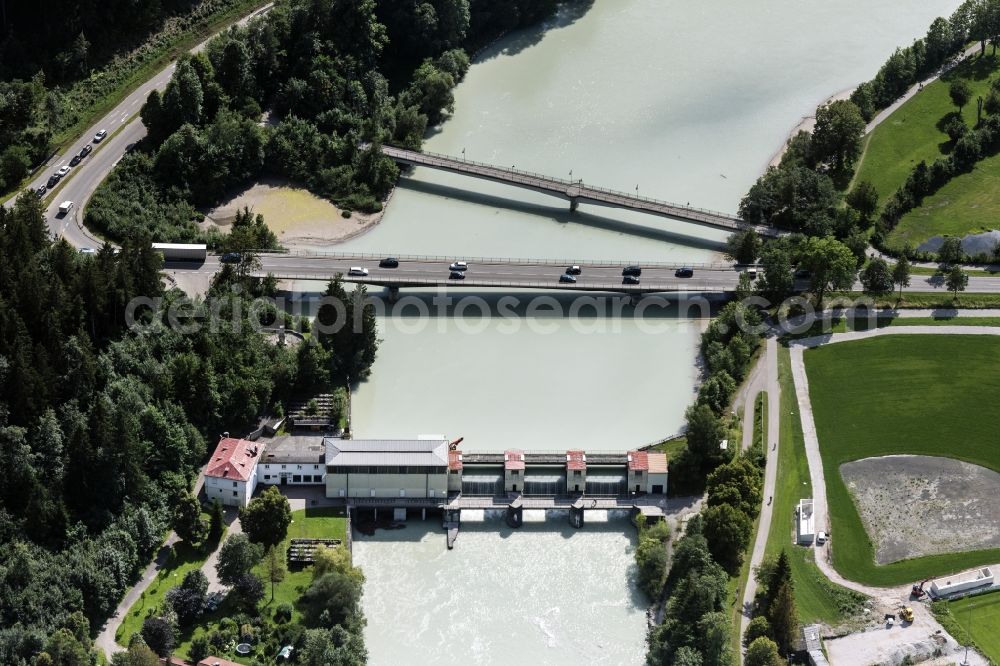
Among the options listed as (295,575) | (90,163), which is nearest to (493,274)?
(295,575)

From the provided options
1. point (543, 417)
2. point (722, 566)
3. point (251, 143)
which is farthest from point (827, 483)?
point (251, 143)

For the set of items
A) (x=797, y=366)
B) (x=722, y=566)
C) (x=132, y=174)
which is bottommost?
(x=722, y=566)

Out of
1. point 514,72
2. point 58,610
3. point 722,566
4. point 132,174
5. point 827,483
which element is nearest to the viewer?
point 58,610

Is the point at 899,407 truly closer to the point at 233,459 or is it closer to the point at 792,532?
the point at 792,532

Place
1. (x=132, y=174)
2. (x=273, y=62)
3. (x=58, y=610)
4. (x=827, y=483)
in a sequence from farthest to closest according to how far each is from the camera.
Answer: (x=273, y=62) → (x=132, y=174) → (x=827, y=483) → (x=58, y=610)

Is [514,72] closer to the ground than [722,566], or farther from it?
farther from it

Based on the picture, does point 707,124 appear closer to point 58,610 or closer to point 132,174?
point 132,174

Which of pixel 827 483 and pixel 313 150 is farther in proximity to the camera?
pixel 313 150
